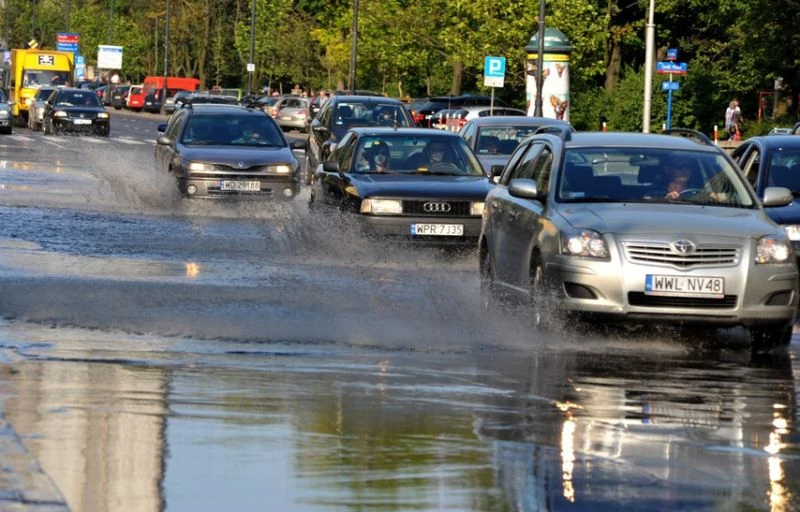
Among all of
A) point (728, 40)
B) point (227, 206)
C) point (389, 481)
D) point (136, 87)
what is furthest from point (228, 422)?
point (136, 87)

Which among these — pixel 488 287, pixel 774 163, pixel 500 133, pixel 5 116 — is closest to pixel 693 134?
pixel 488 287

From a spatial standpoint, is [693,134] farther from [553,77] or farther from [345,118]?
[553,77]

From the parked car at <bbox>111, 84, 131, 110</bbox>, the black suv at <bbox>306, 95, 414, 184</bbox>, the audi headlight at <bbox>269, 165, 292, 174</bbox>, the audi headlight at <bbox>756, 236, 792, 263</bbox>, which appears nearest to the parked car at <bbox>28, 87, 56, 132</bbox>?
the black suv at <bbox>306, 95, 414, 184</bbox>

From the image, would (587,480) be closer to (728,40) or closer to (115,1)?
(728,40)

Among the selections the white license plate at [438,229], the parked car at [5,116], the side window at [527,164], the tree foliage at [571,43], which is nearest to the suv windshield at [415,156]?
the white license plate at [438,229]

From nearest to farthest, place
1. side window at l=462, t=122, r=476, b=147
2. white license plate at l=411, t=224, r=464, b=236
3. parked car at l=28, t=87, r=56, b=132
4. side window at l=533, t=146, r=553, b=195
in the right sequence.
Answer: side window at l=533, t=146, r=553, b=195, white license plate at l=411, t=224, r=464, b=236, side window at l=462, t=122, r=476, b=147, parked car at l=28, t=87, r=56, b=132

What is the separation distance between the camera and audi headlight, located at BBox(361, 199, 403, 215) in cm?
1958

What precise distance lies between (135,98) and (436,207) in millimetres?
88060

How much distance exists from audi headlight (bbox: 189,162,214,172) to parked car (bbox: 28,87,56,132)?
113ft

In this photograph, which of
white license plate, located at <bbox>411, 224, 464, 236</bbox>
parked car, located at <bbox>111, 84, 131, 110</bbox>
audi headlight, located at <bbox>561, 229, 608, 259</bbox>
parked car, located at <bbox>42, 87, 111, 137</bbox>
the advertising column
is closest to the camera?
audi headlight, located at <bbox>561, 229, 608, 259</bbox>

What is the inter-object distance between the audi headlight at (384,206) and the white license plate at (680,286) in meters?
7.58

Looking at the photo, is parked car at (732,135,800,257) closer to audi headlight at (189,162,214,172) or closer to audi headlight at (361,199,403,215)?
audi headlight at (361,199,403,215)

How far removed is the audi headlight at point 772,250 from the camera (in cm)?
Answer: 1242

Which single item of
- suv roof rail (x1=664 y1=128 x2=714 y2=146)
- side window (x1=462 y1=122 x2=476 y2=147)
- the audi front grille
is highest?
suv roof rail (x1=664 y1=128 x2=714 y2=146)
